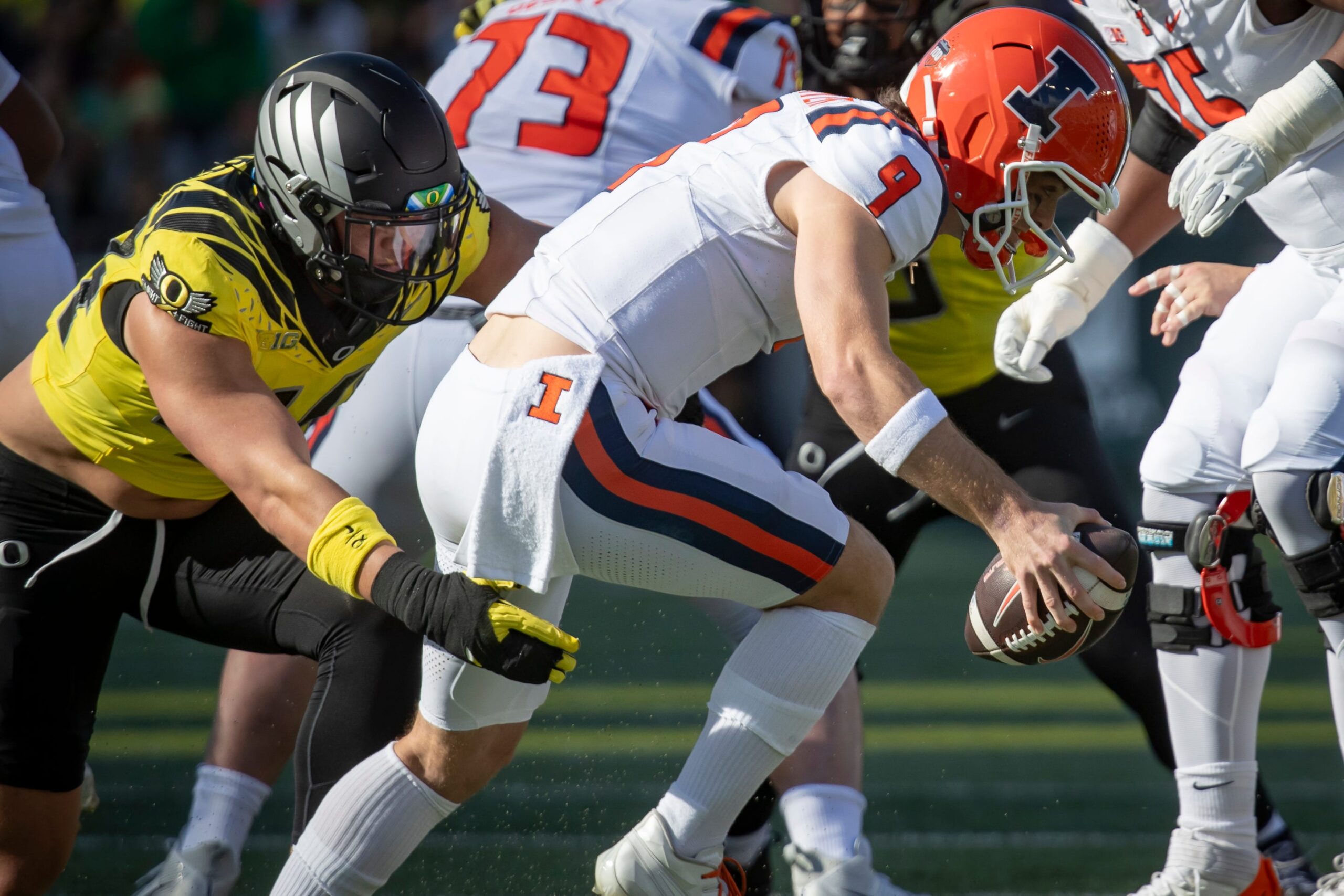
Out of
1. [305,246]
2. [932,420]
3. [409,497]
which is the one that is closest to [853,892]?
[932,420]

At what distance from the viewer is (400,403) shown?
3623 millimetres

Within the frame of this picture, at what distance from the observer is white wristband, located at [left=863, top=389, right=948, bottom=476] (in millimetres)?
2402

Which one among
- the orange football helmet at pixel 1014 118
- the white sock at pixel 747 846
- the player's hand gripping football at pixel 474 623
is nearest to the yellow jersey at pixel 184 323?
the player's hand gripping football at pixel 474 623

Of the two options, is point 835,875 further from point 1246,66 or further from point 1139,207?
point 1246,66

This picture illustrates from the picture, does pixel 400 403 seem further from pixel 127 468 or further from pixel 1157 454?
pixel 1157 454

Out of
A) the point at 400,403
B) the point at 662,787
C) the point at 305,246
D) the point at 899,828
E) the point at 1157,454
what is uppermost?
the point at 305,246

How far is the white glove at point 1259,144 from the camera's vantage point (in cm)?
299

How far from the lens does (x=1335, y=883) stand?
3066 mm

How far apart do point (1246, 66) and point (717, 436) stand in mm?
1469

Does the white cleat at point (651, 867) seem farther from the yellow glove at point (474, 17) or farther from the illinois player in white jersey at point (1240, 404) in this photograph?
the yellow glove at point (474, 17)

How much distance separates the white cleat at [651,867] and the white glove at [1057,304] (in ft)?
4.80

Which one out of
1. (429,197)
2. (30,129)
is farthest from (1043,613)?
(30,129)

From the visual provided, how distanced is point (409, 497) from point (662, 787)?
4.63 ft

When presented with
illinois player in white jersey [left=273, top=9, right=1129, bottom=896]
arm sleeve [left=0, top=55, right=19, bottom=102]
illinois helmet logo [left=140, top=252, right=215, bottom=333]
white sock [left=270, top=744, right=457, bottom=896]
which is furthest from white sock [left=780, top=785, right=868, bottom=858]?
arm sleeve [left=0, top=55, right=19, bottom=102]
